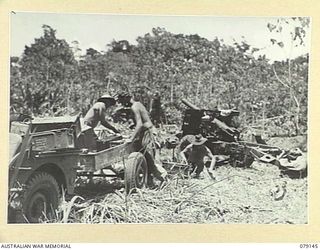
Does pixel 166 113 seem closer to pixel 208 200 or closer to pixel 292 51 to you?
pixel 208 200

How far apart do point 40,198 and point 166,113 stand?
0.36m

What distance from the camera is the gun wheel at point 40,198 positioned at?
1.44m

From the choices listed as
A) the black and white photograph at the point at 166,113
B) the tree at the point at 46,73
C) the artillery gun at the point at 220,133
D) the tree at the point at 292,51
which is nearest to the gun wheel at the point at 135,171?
the black and white photograph at the point at 166,113

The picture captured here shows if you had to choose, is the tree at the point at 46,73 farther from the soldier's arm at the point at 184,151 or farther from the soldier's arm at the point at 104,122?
the soldier's arm at the point at 184,151

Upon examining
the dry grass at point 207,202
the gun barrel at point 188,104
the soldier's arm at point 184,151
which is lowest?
the dry grass at point 207,202

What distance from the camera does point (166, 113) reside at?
149cm

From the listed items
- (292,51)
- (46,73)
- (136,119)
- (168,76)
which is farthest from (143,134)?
(292,51)

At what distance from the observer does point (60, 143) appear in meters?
1.45

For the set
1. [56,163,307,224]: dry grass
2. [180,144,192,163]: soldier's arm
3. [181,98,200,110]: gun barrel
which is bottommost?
[56,163,307,224]: dry grass

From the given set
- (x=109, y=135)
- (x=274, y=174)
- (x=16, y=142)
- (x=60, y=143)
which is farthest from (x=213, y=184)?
(x=16, y=142)

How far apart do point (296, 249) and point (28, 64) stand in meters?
0.79

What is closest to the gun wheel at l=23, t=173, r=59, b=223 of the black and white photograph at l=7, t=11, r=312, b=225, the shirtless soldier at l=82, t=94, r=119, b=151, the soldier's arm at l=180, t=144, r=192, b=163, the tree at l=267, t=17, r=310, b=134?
the black and white photograph at l=7, t=11, r=312, b=225

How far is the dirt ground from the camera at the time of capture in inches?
58.0

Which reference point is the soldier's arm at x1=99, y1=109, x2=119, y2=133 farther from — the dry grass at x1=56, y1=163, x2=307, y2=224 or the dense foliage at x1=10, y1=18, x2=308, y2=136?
the dry grass at x1=56, y1=163, x2=307, y2=224
